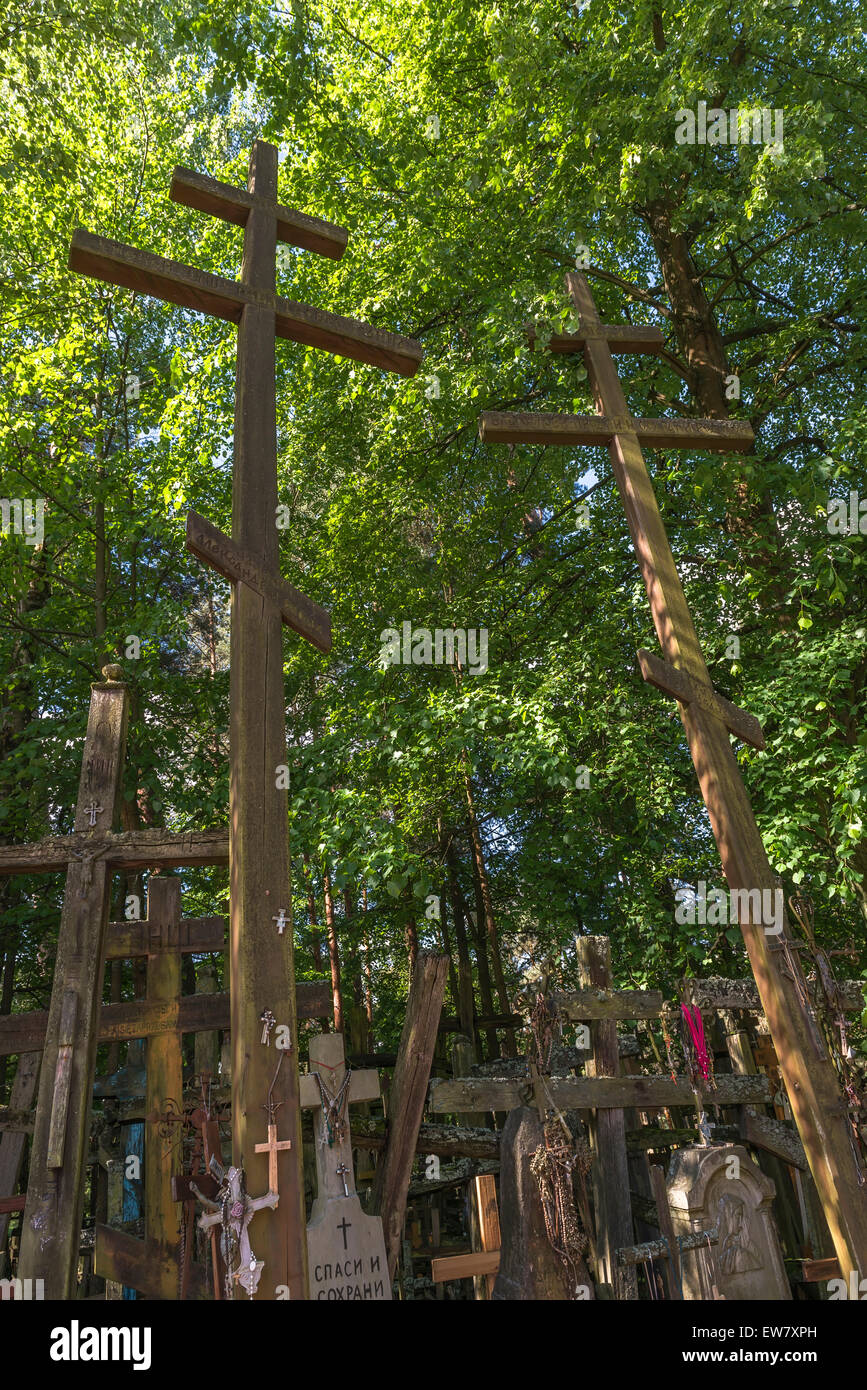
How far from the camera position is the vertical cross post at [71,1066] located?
394cm

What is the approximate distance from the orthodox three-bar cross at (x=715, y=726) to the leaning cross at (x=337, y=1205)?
2516 mm

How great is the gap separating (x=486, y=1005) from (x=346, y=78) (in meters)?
14.1

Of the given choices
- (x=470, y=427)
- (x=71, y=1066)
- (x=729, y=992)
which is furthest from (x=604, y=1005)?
(x=470, y=427)

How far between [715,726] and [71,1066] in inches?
142

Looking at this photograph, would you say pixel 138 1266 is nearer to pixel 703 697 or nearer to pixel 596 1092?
pixel 596 1092

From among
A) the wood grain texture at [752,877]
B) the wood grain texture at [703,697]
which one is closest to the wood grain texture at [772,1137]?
the wood grain texture at [752,877]

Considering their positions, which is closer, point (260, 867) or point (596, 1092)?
point (260, 867)

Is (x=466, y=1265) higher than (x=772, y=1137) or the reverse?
the reverse

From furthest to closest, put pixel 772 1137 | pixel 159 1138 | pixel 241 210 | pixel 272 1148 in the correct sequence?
pixel 772 1137 → pixel 159 1138 → pixel 241 210 → pixel 272 1148

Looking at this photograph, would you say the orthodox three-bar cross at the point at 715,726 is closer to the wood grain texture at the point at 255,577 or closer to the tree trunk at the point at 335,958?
the wood grain texture at the point at 255,577

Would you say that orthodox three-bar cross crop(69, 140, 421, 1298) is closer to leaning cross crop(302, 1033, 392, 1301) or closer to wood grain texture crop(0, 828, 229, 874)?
wood grain texture crop(0, 828, 229, 874)

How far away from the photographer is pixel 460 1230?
11.6 meters

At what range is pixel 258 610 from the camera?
434cm
